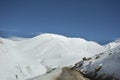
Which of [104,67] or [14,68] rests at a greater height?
[14,68]

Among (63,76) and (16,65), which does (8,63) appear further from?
(63,76)

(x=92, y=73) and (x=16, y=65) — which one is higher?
(x=16, y=65)

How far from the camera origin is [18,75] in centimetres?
17638

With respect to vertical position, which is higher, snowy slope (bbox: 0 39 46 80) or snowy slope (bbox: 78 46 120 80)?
snowy slope (bbox: 0 39 46 80)

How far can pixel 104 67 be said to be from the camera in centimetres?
3881

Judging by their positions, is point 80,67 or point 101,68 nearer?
point 101,68

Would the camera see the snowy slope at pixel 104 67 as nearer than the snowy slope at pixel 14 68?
Yes

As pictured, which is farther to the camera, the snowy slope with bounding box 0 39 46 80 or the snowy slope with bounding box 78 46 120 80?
the snowy slope with bounding box 0 39 46 80

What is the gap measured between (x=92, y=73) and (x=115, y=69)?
411 centimetres

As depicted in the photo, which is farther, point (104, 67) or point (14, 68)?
point (14, 68)

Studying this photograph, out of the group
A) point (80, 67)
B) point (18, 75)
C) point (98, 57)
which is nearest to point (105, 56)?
point (98, 57)

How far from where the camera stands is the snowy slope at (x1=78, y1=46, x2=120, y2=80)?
37.2m

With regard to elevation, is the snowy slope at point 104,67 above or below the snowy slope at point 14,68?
below

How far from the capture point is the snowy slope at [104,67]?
3716 cm
